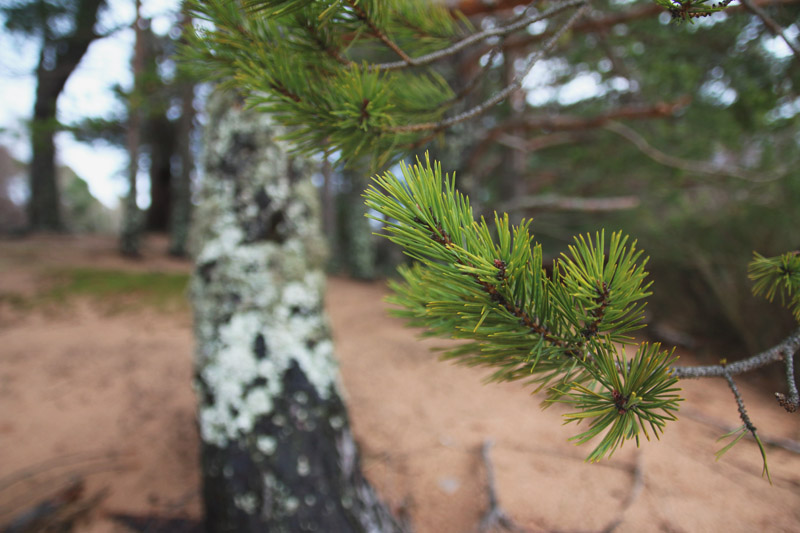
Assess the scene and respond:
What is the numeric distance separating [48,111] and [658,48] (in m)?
12.0

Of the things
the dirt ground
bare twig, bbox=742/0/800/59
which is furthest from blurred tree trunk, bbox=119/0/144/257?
bare twig, bbox=742/0/800/59

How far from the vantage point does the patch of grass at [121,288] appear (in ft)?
16.0

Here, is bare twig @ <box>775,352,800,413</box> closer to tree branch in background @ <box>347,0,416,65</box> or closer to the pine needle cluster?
the pine needle cluster

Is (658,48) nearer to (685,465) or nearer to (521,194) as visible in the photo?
(521,194)

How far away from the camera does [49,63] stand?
835 cm

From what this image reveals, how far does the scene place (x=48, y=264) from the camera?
20.2 ft

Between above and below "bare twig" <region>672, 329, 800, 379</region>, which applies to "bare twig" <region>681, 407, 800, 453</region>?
below

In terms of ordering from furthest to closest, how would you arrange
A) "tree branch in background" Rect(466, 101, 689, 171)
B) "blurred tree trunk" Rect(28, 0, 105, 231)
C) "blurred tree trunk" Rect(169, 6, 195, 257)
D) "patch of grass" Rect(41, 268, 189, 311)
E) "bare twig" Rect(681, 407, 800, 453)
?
"blurred tree trunk" Rect(169, 6, 195, 257) → "blurred tree trunk" Rect(28, 0, 105, 231) → "patch of grass" Rect(41, 268, 189, 311) → "tree branch in background" Rect(466, 101, 689, 171) → "bare twig" Rect(681, 407, 800, 453)

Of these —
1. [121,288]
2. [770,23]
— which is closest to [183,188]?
[121,288]

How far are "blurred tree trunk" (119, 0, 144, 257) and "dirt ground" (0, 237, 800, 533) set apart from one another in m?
3.79

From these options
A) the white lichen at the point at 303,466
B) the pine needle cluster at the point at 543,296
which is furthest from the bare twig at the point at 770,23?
the white lichen at the point at 303,466

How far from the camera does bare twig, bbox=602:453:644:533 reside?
1.38 meters

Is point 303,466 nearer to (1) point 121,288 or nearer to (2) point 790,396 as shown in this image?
(2) point 790,396

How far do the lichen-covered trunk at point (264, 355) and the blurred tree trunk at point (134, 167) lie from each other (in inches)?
199
